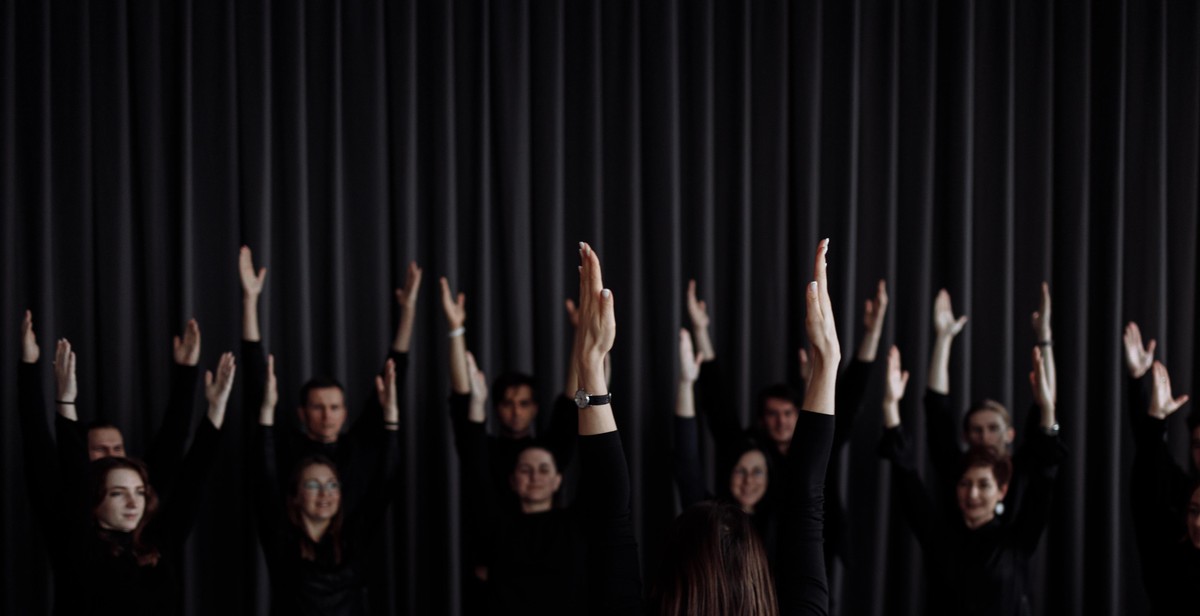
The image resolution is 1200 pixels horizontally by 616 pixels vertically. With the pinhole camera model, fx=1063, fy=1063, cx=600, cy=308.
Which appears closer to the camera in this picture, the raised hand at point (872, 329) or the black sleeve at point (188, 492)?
the black sleeve at point (188, 492)

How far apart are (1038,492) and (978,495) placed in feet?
0.76

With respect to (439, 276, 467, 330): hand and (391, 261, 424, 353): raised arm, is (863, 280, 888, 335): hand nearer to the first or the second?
(439, 276, 467, 330): hand

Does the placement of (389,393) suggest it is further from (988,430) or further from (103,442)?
(988,430)

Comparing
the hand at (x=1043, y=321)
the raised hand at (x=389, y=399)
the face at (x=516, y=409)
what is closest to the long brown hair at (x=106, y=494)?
the raised hand at (x=389, y=399)

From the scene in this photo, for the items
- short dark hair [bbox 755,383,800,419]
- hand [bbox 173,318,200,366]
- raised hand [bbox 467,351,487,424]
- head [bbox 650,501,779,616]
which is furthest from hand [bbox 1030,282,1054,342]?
hand [bbox 173,318,200,366]

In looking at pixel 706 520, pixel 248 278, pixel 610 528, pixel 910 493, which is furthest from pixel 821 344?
pixel 248 278

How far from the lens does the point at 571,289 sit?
467 centimetres

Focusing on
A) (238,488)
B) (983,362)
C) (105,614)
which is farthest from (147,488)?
(983,362)

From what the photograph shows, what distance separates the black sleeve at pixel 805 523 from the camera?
1699 mm

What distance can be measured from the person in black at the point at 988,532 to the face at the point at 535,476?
121cm

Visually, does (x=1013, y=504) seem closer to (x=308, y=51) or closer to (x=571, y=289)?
(x=571, y=289)

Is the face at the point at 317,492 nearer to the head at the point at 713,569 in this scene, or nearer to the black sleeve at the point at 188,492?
the black sleeve at the point at 188,492

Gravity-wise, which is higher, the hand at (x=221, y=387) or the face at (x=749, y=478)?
the hand at (x=221, y=387)

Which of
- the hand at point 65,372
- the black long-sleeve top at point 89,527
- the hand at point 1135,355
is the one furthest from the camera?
the hand at point 1135,355
